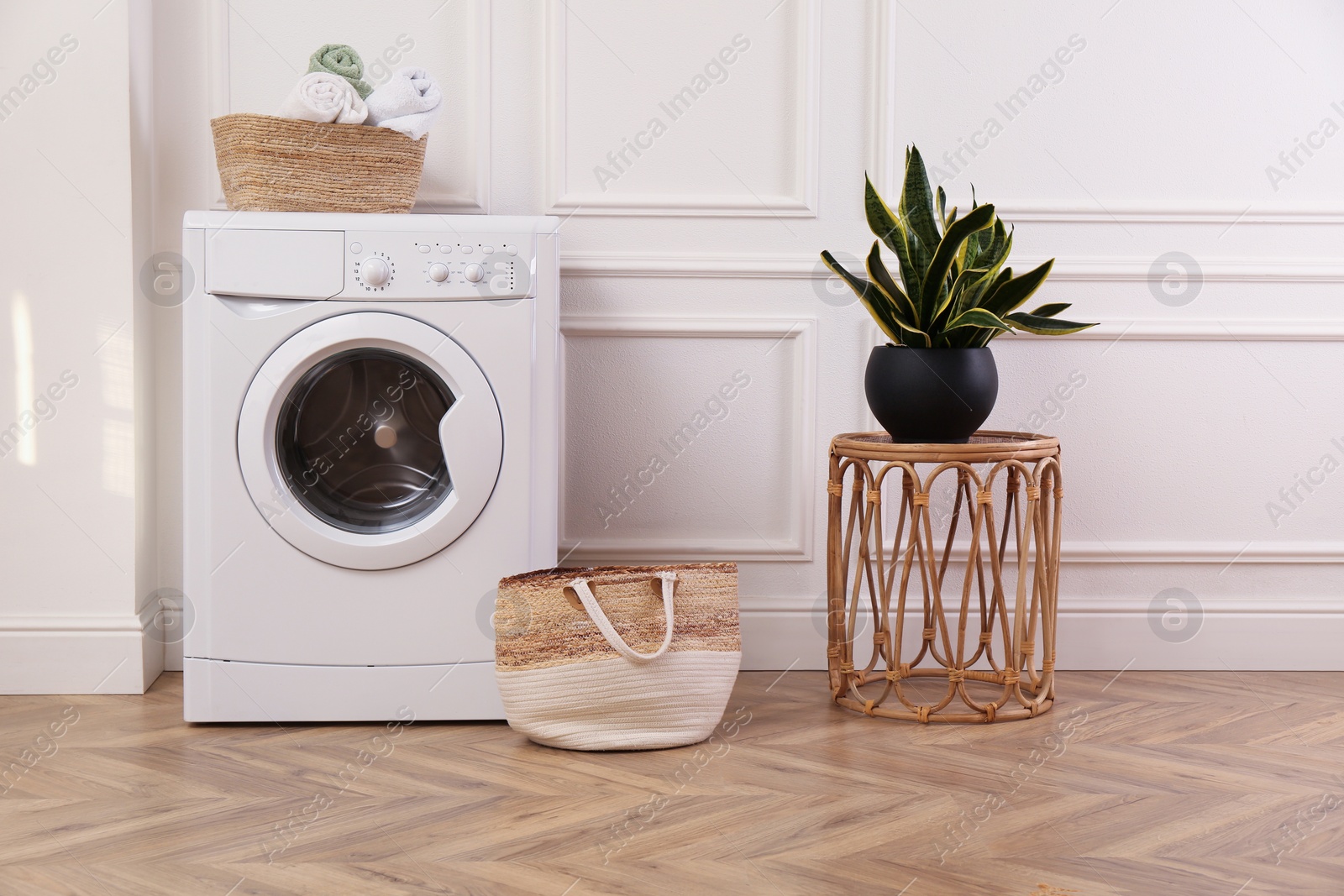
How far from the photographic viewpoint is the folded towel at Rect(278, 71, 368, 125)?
161 centimetres

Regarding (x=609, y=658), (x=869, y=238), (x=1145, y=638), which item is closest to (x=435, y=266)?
(x=609, y=658)

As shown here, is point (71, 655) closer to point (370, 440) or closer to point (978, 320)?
point (370, 440)

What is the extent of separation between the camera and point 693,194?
1982 millimetres

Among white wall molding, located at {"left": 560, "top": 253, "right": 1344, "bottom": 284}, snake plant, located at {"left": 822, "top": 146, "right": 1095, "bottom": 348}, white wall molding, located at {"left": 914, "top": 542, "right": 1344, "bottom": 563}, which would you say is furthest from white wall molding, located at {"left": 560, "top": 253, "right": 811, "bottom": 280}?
white wall molding, located at {"left": 914, "top": 542, "right": 1344, "bottom": 563}

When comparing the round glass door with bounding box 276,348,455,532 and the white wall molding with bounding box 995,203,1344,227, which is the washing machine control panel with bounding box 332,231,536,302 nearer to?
the round glass door with bounding box 276,348,455,532

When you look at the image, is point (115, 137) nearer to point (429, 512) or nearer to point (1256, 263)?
point (429, 512)

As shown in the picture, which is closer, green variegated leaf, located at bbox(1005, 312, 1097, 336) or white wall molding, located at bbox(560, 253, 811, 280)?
green variegated leaf, located at bbox(1005, 312, 1097, 336)

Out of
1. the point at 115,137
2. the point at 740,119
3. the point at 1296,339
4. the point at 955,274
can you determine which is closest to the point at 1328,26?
the point at 1296,339

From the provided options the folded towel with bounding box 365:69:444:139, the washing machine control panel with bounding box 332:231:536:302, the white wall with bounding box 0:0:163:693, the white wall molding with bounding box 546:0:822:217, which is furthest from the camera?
the white wall molding with bounding box 546:0:822:217

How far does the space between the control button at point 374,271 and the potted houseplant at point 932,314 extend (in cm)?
70

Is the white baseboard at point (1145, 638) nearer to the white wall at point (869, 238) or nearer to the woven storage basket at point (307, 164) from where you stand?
the white wall at point (869, 238)

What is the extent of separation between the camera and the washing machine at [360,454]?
157 centimetres

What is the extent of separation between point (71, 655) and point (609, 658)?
3.42 ft

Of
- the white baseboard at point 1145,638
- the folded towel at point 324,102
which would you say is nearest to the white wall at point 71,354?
the folded towel at point 324,102
